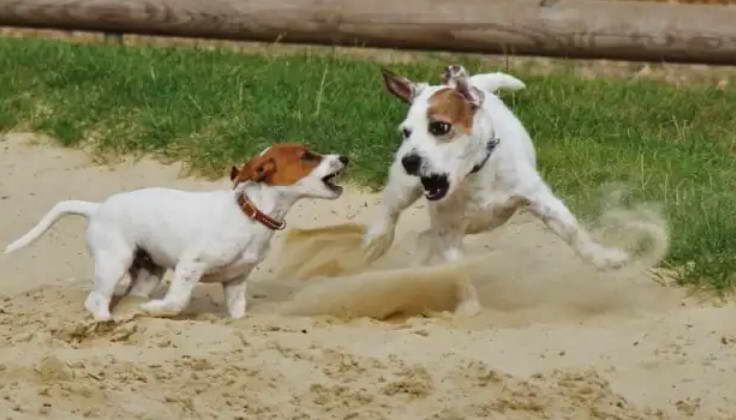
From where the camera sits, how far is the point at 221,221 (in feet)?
25.7

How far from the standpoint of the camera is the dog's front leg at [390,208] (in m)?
8.49

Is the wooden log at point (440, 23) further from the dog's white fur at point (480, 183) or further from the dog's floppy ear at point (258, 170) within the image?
the dog's floppy ear at point (258, 170)

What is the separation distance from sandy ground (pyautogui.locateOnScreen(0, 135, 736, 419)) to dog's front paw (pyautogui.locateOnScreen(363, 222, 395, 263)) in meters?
0.37

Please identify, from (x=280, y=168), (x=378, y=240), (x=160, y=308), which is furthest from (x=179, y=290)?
(x=378, y=240)

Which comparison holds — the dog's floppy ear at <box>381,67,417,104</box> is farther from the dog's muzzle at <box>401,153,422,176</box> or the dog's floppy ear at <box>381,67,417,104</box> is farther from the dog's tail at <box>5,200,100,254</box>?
the dog's tail at <box>5,200,100,254</box>

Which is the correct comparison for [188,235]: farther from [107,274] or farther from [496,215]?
[496,215]

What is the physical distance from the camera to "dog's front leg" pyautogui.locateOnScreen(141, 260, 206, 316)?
7.82m

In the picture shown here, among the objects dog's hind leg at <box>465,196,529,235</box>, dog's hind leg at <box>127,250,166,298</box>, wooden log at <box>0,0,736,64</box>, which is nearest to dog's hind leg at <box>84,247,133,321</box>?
dog's hind leg at <box>127,250,166,298</box>

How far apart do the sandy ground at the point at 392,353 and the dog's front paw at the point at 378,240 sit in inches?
14.6

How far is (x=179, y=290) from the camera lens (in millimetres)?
7840

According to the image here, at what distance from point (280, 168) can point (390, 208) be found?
0.90 metres

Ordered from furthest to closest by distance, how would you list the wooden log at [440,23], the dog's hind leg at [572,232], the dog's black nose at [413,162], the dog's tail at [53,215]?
the wooden log at [440,23] < the dog's hind leg at [572,232] < the dog's tail at [53,215] < the dog's black nose at [413,162]

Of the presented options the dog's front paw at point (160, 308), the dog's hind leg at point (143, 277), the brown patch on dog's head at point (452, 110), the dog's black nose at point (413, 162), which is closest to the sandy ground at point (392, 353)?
the dog's front paw at point (160, 308)

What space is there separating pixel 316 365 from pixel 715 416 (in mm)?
1383
